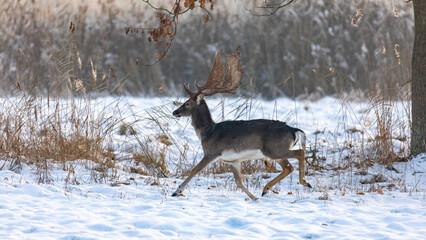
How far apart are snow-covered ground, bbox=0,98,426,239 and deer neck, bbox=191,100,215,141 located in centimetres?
78

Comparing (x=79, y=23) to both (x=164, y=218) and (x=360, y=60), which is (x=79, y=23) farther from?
(x=164, y=218)

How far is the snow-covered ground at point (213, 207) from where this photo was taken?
Result: 17.2ft

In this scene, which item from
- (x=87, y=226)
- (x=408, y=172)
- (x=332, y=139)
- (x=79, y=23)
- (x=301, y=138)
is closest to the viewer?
(x=87, y=226)

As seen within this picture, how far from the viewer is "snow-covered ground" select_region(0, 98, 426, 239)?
17.2ft

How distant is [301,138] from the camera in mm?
7297

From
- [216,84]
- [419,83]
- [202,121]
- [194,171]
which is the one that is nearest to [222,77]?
[216,84]

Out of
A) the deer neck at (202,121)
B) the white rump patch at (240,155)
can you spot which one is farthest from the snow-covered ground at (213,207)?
the deer neck at (202,121)

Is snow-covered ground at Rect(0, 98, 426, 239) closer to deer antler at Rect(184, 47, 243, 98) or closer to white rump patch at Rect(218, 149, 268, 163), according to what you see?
white rump patch at Rect(218, 149, 268, 163)

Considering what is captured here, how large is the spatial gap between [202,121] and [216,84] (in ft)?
2.00

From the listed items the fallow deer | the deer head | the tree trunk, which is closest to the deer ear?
the deer head

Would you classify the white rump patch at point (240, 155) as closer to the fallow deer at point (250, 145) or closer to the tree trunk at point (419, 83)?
the fallow deer at point (250, 145)

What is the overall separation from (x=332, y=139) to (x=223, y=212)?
21.3ft

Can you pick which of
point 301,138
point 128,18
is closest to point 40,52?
point 128,18

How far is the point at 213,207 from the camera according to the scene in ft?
21.1
